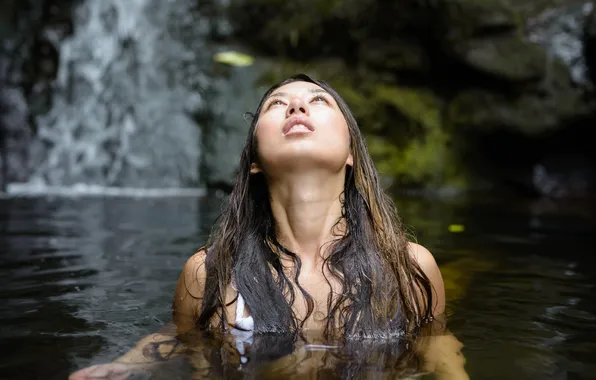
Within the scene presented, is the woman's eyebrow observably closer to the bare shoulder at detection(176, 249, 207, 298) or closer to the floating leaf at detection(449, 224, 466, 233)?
the bare shoulder at detection(176, 249, 207, 298)

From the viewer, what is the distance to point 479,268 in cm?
485

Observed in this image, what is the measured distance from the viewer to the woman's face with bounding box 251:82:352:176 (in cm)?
271

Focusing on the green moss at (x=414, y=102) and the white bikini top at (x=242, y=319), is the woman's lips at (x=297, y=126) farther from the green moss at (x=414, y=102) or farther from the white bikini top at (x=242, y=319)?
the green moss at (x=414, y=102)


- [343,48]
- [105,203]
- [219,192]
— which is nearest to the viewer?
[105,203]

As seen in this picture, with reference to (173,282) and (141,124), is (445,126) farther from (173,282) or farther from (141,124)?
(173,282)

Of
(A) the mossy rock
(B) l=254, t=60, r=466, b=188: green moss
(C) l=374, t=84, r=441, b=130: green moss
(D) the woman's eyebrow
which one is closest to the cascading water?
(B) l=254, t=60, r=466, b=188: green moss

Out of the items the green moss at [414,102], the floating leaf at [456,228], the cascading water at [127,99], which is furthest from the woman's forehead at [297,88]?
the cascading water at [127,99]

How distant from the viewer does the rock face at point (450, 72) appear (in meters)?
11.6

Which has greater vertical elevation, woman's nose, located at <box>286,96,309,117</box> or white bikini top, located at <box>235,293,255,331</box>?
woman's nose, located at <box>286,96,309,117</box>

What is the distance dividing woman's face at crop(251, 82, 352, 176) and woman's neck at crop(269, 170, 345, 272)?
72mm

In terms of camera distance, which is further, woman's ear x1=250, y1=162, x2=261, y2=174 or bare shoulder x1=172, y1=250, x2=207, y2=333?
woman's ear x1=250, y1=162, x2=261, y2=174

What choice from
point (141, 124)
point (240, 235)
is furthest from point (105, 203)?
point (240, 235)

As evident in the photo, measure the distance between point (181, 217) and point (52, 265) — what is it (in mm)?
3230

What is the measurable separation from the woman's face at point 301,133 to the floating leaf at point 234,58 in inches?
392
